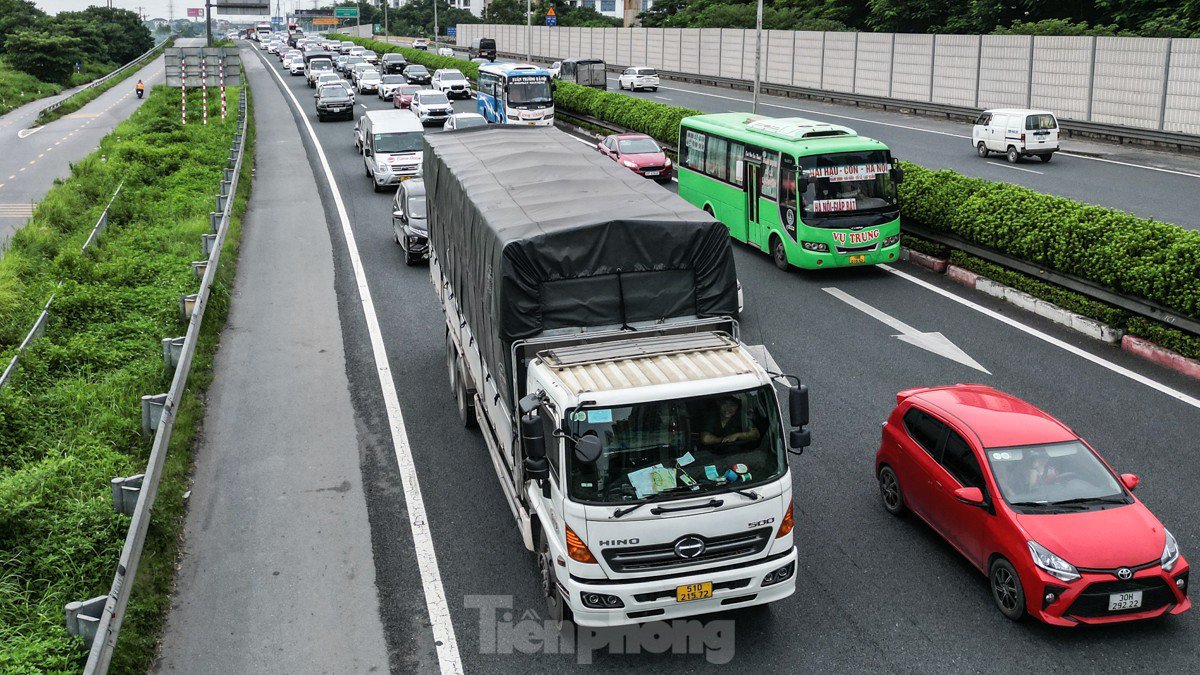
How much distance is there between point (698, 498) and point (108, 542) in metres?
6.18

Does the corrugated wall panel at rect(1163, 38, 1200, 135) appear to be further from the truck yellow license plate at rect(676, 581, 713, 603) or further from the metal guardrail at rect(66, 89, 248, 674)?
the truck yellow license plate at rect(676, 581, 713, 603)

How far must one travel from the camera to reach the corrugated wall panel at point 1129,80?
37.2m

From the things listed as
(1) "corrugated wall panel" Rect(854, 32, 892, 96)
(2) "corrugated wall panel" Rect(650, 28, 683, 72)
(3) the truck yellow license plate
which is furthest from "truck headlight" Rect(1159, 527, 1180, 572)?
Result: (2) "corrugated wall panel" Rect(650, 28, 683, 72)

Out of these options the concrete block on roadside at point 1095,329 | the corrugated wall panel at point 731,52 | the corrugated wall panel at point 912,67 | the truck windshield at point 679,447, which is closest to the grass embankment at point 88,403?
the truck windshield at point 679,447

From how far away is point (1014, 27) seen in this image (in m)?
51.7

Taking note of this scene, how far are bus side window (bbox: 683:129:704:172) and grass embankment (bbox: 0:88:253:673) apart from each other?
10.8 meters

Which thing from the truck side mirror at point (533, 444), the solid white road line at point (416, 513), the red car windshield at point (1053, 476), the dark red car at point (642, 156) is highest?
the dark red car at point (642, 156)

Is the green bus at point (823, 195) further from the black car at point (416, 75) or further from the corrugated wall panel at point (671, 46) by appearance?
the corrugated wall panel at point (671, 46)

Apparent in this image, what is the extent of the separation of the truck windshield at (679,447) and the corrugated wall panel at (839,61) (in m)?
50.2

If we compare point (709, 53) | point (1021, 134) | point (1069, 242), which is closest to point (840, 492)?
point (1069, 242)

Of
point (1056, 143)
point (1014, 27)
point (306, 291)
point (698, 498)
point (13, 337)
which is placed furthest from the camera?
point (1014, 27)

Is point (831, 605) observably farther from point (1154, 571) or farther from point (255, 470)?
point (255, 470)

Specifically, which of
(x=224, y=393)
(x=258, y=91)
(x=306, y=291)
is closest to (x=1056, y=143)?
(x=306, y=291)

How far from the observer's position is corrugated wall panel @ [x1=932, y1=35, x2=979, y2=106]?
46719 millimetres
